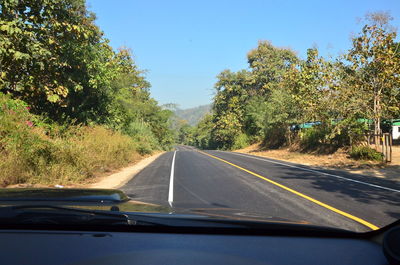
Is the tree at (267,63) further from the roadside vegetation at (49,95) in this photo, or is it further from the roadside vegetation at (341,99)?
the roadside vegetation at (49,95)

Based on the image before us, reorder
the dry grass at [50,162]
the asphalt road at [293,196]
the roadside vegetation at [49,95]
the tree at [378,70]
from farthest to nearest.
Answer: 1. the tree at [378,70]
2. the roadside vegetation at [49,95]
3. the dry grass at [50,162]
4. the asphalt road at [293,196]

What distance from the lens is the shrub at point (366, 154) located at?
19.0 m

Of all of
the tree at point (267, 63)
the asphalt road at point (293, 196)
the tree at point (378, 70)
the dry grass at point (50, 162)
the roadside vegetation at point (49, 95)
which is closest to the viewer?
the asphalt road at point (293, 196)

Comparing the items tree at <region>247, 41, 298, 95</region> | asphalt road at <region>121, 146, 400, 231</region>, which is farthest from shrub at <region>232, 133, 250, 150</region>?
asphalt road at <region>121, 146, 400, 231</region>

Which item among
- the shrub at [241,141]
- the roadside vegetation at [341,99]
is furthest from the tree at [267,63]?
the roadside vegetation at [341,99]

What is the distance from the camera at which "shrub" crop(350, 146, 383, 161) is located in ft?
62.3

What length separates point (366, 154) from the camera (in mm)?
20000

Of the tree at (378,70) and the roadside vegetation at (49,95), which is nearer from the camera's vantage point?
the roadside vegetation at (49,95)

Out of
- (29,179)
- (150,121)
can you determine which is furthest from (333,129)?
(150,121)

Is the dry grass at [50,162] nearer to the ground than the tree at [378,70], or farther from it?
nearer to the ground

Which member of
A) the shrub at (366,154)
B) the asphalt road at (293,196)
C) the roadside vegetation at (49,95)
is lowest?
the asphalt road at (293,196)

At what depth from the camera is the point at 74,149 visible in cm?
1206

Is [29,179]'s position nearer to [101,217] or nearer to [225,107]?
[101,217]

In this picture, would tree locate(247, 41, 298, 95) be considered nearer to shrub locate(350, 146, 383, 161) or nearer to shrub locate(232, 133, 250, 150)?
shrub locate(232, 133, 250, 150)
